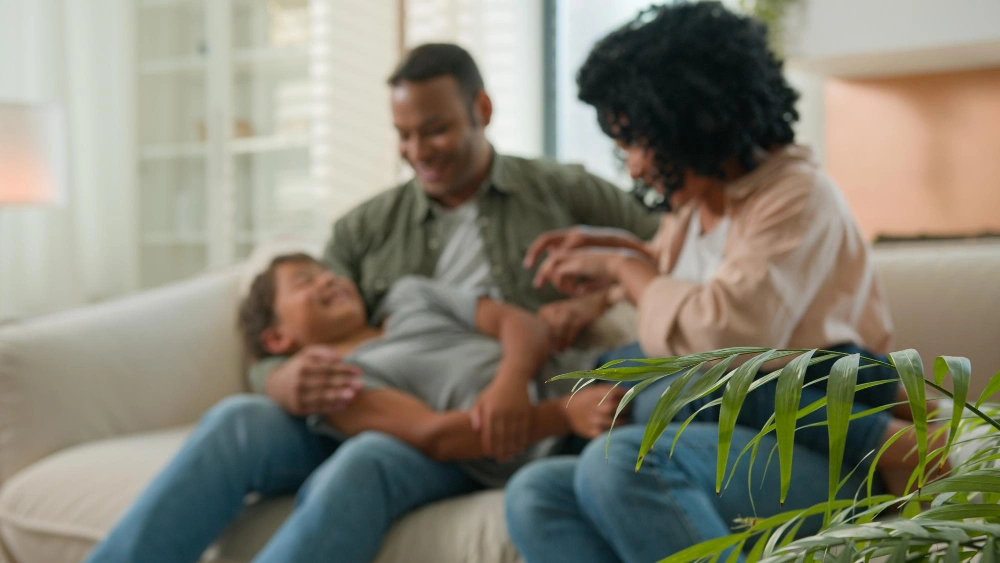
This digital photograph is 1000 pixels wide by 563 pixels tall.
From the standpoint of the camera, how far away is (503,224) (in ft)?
5.94

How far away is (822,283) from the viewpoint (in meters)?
1.22

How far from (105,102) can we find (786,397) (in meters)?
3.61

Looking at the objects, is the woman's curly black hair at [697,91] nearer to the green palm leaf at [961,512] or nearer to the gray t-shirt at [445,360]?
the gray t-shirt at [445,360]

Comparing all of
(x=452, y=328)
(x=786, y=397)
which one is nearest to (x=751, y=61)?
(x=452, y=328)

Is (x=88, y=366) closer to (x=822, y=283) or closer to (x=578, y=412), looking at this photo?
(x=578, y=412)

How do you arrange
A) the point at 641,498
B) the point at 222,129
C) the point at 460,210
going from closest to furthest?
1. the point at 641,498
2. the point at 460,210
3. the point at 222,129

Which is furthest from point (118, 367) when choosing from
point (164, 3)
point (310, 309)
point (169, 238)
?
point (164, 3)

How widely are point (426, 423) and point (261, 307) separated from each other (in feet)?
1.49

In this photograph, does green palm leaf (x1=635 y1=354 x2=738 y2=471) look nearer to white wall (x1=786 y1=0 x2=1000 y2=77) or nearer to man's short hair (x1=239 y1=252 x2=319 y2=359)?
man's short hair (x1=239 y1=252 x2=319 y2=359)

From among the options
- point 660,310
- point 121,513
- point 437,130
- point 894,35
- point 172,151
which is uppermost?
point 894,35

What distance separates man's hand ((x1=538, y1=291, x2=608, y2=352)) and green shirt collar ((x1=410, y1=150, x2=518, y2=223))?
291 millimetres

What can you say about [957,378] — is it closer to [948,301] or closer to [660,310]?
Result: [660,310]

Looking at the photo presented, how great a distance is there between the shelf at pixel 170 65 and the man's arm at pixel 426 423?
8.66 ft

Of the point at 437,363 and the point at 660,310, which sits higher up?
the point at 660,310
